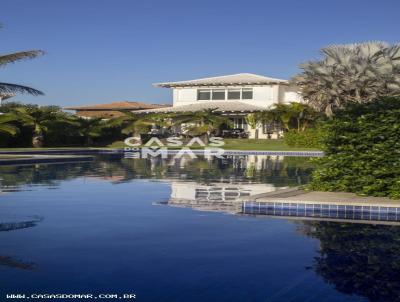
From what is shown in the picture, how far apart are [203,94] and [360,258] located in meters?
42.8

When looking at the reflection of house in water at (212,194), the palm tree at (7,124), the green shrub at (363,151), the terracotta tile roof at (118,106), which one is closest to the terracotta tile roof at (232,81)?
the terracotta tile roof at (118,106)

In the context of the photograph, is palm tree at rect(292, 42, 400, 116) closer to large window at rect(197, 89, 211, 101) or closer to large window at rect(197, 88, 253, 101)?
large window at rect(197, 88, 253, 101)

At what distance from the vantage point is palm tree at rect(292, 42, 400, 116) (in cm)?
3158

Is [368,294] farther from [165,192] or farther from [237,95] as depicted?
[237,95]

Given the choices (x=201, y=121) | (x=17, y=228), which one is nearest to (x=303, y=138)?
(x=201, y=121)

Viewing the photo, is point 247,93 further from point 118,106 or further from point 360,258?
point 360,258

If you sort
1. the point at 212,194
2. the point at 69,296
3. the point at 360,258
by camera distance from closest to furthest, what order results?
the point at 69,296, the point at 360,258, the point at 212,194

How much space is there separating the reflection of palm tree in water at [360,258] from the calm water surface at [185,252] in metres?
0.01

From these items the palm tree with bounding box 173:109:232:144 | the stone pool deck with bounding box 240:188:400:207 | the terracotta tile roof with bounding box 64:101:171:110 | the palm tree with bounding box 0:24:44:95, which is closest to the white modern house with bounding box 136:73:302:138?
the palm tree with bounding box 173:109:232:144

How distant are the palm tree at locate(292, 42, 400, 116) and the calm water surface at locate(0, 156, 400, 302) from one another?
859 inches

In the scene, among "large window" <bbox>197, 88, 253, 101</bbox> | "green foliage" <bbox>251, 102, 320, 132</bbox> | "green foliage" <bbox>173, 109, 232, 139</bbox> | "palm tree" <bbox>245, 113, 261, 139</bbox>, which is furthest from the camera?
"large window" <bbox>197, 88, 253, 101</bbox>

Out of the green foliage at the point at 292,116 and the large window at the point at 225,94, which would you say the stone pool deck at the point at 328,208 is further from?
the large window at the point at 225,94

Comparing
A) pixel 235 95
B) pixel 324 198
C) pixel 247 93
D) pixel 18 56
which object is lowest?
pixel 324 198

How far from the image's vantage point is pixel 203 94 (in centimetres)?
4878
